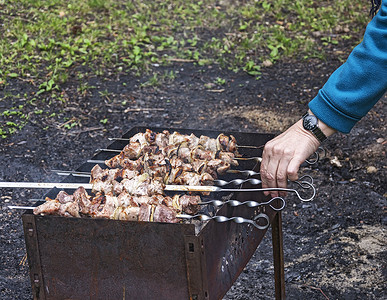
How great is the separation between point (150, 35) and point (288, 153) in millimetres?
6021

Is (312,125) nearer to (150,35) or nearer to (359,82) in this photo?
(359,82)

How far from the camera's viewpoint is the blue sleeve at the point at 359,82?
2.24 metres

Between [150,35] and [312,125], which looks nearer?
[312,125]

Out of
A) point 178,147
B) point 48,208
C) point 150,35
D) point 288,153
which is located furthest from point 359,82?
point 150,35

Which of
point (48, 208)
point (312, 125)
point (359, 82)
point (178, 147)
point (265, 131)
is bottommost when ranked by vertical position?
point (265, 131)

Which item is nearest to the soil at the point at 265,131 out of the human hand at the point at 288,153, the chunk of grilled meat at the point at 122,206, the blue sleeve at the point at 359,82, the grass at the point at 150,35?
the grass at the point at 150,35

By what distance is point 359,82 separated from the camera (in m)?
2.28

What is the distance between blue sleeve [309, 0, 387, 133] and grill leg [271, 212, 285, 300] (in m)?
1.17

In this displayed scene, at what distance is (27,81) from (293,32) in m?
4.30

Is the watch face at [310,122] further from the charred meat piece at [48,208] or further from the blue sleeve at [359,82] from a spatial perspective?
the charred meat piece at [48,208]

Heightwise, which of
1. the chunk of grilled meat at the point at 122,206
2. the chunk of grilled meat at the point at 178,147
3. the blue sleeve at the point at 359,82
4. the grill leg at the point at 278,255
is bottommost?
the grill leg at the point at 278,255

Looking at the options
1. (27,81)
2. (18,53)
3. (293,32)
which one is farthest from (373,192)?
(18,53)

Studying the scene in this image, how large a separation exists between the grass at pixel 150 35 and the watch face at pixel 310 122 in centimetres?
471

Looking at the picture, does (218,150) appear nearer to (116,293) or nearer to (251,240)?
(251,240)
